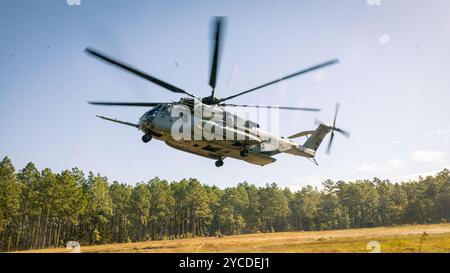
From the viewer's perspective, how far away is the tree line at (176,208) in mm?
59094

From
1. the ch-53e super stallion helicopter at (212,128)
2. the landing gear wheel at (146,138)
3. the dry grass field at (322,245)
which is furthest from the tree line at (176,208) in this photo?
the landing gear wheel at (146,138)

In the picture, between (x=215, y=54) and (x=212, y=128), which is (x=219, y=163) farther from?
(x=215, y=54)

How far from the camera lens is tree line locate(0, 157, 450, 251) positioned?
194 feet

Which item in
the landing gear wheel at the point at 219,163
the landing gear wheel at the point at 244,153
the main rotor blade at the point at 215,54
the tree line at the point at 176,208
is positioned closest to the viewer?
the main rotor blade at the point at 215,54

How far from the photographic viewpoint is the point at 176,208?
302 feet

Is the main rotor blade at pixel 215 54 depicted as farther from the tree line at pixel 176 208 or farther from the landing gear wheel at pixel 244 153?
the tree line at pixel 176 208

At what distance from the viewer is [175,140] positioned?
17.1 meters

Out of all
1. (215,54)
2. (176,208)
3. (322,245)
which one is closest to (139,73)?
(215,54)

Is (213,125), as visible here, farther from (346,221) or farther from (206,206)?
(346,221)

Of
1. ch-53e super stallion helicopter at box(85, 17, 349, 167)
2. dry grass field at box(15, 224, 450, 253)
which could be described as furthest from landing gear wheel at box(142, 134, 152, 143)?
dry grass field at box(15, 224, 450, 253)

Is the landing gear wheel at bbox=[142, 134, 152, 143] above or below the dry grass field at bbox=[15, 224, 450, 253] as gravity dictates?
above

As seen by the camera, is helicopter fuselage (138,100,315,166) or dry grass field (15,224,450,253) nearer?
dry grass field (15,224,450,253)

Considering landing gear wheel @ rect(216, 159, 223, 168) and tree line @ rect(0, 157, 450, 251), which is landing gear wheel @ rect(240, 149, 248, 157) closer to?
landing gear wheel @ rect(216, 159, 223, 168)
